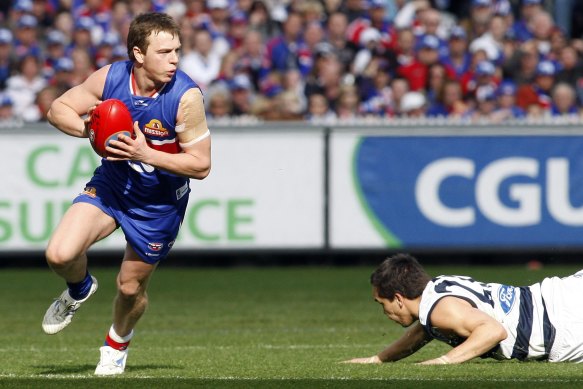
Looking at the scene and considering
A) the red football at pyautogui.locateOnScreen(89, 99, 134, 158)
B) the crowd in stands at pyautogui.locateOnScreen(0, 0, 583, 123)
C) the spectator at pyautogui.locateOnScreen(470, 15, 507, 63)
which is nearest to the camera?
the red football at pyautogui.locateOnScreen(89, 99, 134, 158)

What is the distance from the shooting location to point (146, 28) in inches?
317

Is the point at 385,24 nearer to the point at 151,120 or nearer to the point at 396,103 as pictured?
the point at 396,103

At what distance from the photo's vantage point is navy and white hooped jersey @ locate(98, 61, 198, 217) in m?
8.13

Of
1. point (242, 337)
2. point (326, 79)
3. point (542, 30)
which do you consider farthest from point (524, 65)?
point (242, 337)

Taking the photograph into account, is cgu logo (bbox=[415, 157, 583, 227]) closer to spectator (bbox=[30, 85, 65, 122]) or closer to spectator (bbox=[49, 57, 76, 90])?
spectator (bbox=[30, 85, 65, 122])

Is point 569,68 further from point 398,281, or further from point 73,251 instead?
point 73,251

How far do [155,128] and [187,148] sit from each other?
237 millimetres

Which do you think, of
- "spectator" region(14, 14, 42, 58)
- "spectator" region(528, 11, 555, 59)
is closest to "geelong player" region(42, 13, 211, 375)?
"spectator" region(14, 14, 42, 58)

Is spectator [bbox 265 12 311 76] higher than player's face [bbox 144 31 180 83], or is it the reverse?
player's face [bbox 144 31 180 83]

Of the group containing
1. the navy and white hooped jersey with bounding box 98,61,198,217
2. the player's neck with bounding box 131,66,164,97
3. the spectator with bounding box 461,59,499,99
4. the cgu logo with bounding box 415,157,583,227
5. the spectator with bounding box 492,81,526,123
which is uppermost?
the player's neck with bounding box 131,66,164,97

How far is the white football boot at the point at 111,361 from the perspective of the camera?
8.54 metres

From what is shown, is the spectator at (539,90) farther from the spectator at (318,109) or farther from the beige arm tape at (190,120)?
the beige arm tape at (190,120)

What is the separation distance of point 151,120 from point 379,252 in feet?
28.9

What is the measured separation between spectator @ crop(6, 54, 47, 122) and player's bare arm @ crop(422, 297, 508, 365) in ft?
36.4
